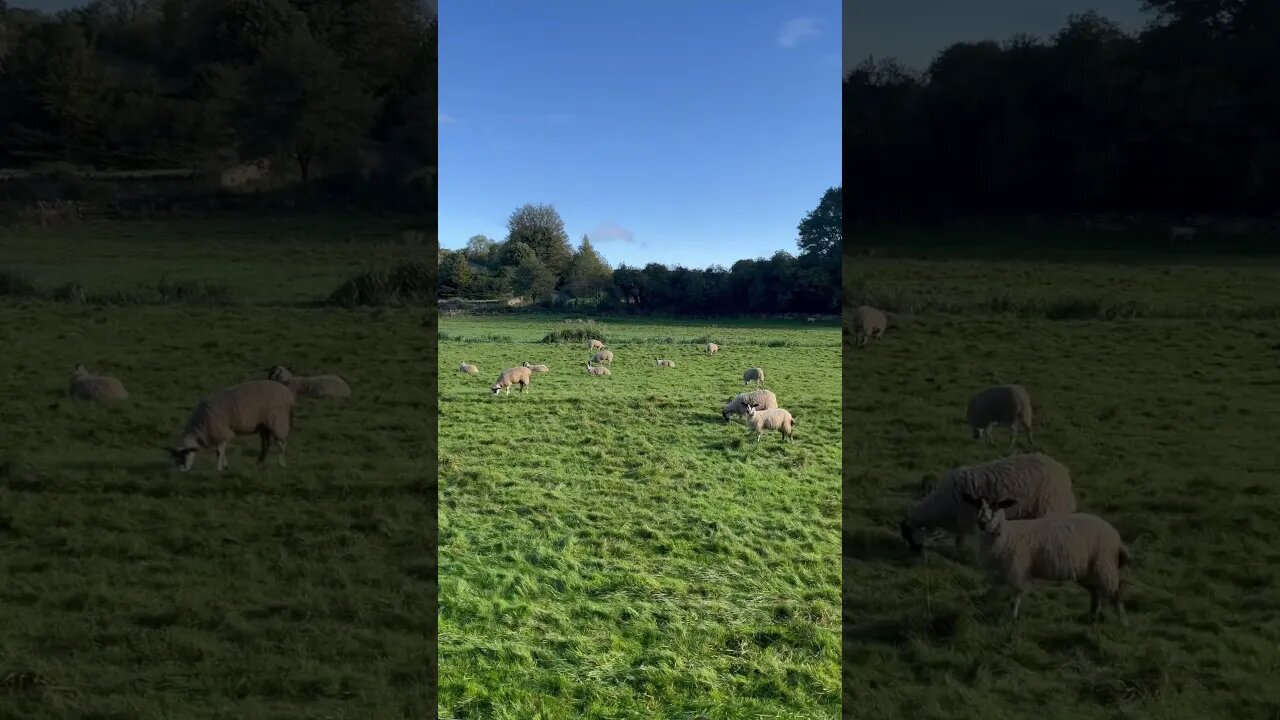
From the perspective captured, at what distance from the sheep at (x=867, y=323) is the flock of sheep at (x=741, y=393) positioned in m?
12.6

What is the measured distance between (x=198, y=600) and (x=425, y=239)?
1.77 metres

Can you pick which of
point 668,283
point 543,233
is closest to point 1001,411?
point 668,283

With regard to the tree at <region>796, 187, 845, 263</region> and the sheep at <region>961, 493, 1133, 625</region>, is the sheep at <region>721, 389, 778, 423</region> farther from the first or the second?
the tree at <region>796, 187, 845, 263</region>

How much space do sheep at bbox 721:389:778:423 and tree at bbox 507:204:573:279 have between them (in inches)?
1303

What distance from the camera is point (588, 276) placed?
46.8 m

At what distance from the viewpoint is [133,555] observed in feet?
10.5

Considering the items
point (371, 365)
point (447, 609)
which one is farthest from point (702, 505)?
point (371, 365)

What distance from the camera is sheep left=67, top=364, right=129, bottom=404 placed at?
3.30 meters

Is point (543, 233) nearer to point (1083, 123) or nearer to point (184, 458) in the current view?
point (184, 458)

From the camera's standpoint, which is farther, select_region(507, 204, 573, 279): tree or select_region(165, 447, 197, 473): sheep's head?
select_region(507, 204, 573, 279): tree

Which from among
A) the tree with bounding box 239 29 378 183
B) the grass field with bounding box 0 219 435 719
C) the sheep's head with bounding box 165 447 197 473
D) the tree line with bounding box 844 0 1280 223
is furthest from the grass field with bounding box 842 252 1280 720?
the sheep's head with bounding box 165 447 197 473

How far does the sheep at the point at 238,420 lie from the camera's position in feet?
10.2

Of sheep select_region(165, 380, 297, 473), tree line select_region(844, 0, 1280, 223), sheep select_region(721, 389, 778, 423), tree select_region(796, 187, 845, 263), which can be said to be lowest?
sheep select_region(721, 389, 778, 423)

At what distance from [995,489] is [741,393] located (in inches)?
649
